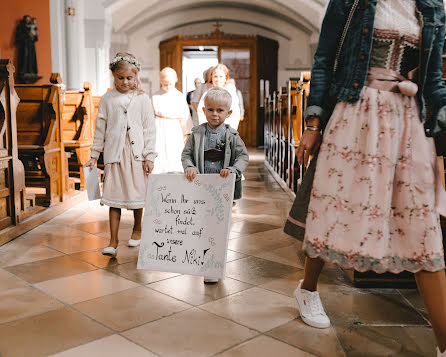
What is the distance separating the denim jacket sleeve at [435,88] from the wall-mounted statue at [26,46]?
29.5 feet

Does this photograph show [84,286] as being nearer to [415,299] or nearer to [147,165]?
[147,165]

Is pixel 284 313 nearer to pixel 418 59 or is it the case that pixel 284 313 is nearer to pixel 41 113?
pixel 418 59

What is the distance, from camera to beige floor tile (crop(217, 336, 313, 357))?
5.70 ft

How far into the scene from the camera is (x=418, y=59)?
174cm

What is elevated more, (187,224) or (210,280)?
(187,224)

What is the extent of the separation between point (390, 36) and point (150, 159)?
1.80 metres

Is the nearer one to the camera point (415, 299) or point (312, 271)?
point (312, 271)

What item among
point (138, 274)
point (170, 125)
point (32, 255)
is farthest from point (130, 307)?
point (170, 125)

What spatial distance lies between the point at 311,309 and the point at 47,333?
1.06m

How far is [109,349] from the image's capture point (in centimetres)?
177

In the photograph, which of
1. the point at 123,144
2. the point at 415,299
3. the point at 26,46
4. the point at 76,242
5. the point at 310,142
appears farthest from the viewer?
the point at 26,46

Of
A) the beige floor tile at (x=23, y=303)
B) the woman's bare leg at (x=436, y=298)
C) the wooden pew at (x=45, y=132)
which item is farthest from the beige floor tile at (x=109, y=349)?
the wooden pew at (x=45, y=132)

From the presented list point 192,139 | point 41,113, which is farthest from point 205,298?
point 41,113

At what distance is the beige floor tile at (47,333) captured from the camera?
5.82ft
